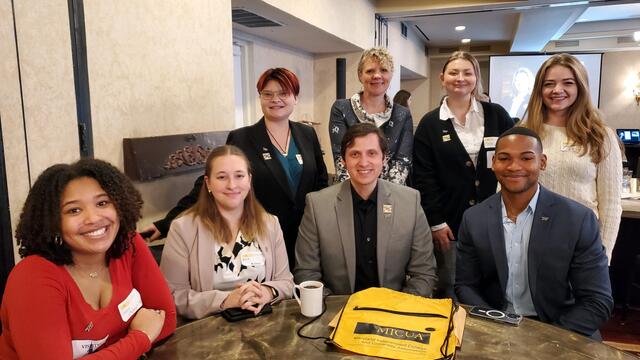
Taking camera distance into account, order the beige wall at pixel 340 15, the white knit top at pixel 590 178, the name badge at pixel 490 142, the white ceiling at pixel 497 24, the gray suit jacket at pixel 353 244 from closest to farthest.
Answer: the gray suit jacket at pixel 353 244 → the white knit top at pixel 590 178 → the name badge at pixel 490 142 → the beige wall at pixel 340 15 → the white ceiling at pixel 497 24

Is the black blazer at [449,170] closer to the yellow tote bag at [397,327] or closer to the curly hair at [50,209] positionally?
the yellow tote bag at [397,327]

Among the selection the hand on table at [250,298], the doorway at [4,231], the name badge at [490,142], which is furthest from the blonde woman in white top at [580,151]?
the doorway at [4,231]

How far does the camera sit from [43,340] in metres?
1.11

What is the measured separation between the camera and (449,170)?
2.44 m

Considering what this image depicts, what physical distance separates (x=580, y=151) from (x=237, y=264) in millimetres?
1593

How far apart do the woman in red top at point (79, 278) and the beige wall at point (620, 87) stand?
9.22m

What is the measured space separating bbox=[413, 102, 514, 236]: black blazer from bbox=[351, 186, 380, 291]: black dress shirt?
1.93 feet

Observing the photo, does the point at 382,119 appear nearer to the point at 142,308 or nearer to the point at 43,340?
the point at 142,308

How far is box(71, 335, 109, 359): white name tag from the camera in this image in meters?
1.21

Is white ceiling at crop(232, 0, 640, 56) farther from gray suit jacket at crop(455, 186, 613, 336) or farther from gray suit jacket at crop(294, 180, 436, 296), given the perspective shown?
gray suit jacket at crop(455, 186, 613, 336)

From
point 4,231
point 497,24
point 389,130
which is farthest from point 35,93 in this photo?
point 497,24

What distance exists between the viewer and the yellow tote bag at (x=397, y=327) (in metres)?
1.21

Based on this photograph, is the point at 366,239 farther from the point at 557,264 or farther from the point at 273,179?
the point at 557,264

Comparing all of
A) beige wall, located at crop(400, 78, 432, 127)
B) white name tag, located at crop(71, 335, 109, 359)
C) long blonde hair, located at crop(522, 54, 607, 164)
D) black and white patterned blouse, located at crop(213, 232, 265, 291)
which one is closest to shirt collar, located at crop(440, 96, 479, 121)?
long blonde hair, located at crop(522, 54, 607, 164)
